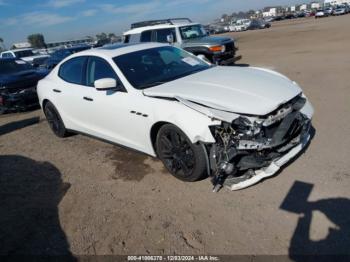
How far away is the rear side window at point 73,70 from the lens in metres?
5.21

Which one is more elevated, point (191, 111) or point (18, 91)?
Result: point (191, 111)

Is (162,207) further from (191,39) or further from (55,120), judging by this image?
(191,39)

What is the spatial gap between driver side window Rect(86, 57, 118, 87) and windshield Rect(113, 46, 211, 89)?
157mm

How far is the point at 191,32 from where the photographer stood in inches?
494

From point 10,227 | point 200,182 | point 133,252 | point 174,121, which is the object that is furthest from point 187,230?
point 10,227

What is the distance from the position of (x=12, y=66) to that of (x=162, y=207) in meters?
8.61

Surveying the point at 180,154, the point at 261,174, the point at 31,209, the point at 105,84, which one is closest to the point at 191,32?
the point at 105,84

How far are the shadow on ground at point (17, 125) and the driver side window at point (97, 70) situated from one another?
3.59 meters

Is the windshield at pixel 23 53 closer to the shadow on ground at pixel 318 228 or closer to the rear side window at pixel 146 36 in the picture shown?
the rear side window at pixel 146 36

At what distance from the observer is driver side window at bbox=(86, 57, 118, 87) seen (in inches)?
182

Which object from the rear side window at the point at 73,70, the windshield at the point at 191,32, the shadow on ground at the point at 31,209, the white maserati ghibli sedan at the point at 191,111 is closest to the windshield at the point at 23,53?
the windshield at the point at 191,32

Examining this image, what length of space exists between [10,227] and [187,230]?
2062 millimetres

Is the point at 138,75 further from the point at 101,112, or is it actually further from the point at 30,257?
the point at 30,257

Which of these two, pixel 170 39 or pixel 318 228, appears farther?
pixel 170 39
